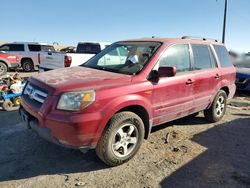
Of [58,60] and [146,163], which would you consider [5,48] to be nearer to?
[58,60]

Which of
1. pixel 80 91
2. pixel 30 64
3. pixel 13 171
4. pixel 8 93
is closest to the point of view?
pixel 80 91

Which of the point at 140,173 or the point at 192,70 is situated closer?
the point at 140,173

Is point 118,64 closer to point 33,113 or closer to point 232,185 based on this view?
point 33,113

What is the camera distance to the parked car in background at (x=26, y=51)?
54.3 ft

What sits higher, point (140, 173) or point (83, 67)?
point (83, 67)

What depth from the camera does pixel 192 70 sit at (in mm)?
5031

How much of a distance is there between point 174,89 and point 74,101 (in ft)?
6.19

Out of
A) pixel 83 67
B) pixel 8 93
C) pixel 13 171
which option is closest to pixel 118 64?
pixel 83 67

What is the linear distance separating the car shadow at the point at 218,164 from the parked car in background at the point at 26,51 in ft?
44.7

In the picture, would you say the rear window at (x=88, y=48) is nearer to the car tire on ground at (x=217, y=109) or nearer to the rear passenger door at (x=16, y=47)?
the rear passenger door at (x=16, y=47)

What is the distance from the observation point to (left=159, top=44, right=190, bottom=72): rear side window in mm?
4523

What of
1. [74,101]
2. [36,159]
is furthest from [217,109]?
[36,159]

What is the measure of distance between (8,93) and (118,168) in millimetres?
4394

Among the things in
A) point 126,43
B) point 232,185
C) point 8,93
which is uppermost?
point 126,43
